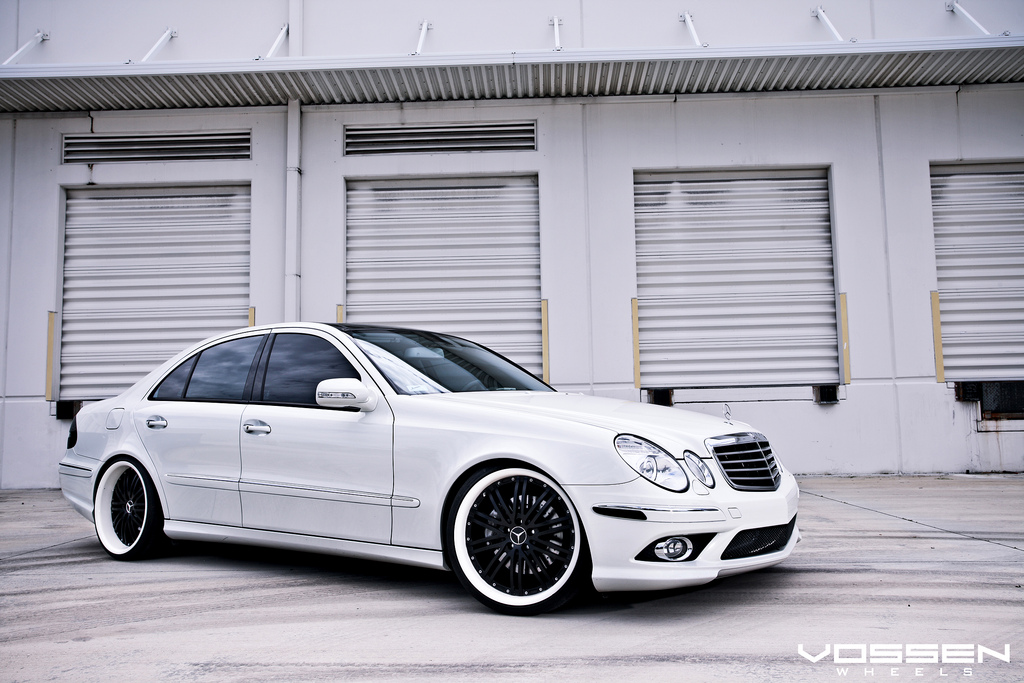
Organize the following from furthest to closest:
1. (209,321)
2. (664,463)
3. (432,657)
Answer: (209,321), (664,463), (432,657)

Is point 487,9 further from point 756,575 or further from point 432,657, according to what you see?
point 432,657

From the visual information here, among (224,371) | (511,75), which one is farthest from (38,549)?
(511,75)

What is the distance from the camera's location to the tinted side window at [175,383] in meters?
4.79

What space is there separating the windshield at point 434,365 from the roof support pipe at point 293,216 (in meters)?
4.89

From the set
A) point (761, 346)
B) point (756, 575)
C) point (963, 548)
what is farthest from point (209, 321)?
point (963, 548)

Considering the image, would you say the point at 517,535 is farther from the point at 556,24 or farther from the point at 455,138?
the point at 556,24

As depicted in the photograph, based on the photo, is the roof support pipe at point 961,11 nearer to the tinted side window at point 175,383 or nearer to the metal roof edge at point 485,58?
the metal roof edge at point 485,58

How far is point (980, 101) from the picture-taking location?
9.38 metres

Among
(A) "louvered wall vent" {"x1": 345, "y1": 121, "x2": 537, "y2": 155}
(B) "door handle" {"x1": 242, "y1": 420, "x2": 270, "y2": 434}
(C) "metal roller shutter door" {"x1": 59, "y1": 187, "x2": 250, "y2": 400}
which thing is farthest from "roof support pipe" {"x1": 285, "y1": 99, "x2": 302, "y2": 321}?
(B) "door handle" {"x1": 242, "y1": 420, "x2": 270, "y2": 434}

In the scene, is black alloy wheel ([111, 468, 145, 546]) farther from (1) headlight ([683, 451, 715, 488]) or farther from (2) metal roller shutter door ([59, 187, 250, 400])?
(2) metal roller shutter door ([59, 187, 250, 400])

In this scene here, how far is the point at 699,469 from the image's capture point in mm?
3289

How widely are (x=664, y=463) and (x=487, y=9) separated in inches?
311

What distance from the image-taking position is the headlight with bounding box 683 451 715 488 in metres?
3.26

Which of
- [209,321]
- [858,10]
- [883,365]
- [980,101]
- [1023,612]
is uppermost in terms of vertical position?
[858,10]
